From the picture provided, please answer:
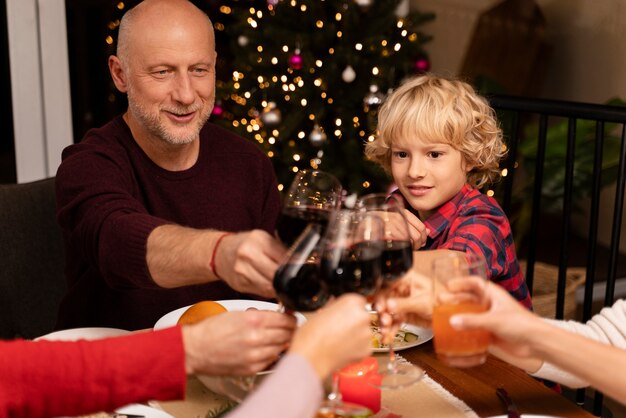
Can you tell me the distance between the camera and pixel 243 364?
1208 mm

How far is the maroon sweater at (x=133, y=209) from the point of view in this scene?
5.49 feet

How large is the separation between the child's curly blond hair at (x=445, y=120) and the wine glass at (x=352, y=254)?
2.89 ft

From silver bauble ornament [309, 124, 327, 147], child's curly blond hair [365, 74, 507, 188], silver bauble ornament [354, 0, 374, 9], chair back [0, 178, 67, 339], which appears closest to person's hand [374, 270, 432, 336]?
child's curly blond hair [365, 74, 507, 188]

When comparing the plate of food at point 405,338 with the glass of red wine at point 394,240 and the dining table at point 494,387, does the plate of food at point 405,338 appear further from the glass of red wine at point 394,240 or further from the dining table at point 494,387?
the glass of red wine at point 394,240

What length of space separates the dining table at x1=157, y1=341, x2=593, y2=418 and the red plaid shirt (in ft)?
1.36

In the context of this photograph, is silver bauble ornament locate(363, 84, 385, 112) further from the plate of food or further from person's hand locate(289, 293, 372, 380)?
person's hand locate(289, 293, 372, 380)

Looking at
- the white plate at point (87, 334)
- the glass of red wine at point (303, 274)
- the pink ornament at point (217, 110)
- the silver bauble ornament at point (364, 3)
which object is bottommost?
the white plate at point (87, 334)

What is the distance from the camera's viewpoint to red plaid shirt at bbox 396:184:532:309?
1927 mm

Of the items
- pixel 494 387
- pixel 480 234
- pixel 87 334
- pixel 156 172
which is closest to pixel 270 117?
pixel 156 172

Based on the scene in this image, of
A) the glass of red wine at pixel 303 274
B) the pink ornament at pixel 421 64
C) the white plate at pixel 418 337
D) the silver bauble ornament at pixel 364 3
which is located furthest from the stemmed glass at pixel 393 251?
the pink ornament at pixel 421 64

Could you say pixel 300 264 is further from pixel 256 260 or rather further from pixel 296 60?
pixel 296 60

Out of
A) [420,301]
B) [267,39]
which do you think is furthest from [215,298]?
[267,39]

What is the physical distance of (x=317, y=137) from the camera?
12.8 feet

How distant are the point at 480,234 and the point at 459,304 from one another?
2.33 feet
